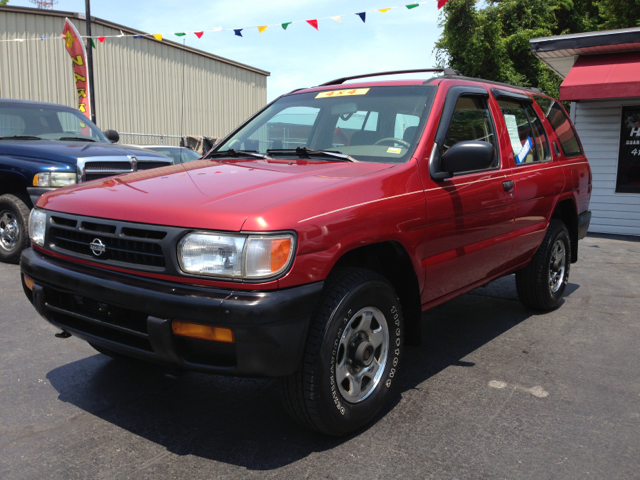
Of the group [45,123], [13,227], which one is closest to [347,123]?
[13,227]

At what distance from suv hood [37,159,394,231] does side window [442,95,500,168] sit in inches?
27.3

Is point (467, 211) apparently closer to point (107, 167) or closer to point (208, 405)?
point (208, 405)

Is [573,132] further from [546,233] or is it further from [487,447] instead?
[487,447]

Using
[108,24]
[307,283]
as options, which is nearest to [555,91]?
[108,24]

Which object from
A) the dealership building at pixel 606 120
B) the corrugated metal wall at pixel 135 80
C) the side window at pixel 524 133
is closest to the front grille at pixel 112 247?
the side window at pixel 524 133

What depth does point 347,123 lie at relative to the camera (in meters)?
3.81

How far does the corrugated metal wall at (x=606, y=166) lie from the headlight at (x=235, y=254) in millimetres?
11037

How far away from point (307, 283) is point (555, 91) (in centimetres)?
3149

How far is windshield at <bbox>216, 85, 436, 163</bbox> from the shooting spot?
3473 mm

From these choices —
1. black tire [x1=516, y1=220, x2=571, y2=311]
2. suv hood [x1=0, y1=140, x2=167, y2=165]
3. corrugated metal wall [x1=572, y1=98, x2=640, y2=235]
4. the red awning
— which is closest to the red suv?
black tire [x1=516, y1=220, x2=571, y2=311]

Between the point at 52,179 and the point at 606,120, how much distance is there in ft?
34.1

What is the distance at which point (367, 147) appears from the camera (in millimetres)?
3502

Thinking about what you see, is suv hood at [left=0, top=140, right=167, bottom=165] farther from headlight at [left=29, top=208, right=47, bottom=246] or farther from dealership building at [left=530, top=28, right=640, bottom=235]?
dealership building at [left=530, top=28, right=640, bottom=235]

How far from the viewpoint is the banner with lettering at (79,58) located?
14953 mm
